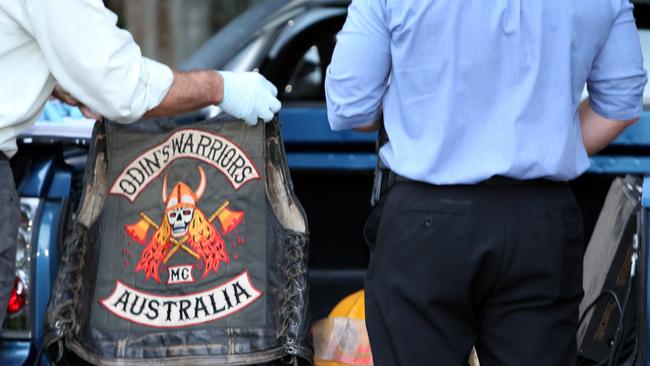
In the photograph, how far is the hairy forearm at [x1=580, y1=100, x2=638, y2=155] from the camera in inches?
111

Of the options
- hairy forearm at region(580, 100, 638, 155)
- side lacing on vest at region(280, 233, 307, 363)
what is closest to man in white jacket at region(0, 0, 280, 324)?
side lacing on vest at region(280, 233, 307, 363)

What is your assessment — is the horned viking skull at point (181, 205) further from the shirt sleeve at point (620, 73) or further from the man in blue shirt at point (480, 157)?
the shirt sleeve at point (620, 73)

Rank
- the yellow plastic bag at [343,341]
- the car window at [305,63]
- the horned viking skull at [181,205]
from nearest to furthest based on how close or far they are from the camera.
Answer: the horned viking skull at [181,205]
the yellow plastic bag at [343,341]
the car window at [305,63]

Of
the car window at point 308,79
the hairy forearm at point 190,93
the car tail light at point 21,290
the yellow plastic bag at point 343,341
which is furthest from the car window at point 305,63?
the car tail light at point 21,290

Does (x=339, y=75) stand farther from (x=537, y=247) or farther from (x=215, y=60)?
(x=215, y=60)

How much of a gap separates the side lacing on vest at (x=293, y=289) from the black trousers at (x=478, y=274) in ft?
1.24

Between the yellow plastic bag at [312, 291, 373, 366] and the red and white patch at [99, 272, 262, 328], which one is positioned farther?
the yellow plastic bag at [312, 291, 373, 366]

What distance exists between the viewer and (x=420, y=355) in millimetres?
2664

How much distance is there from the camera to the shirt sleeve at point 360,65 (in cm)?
262

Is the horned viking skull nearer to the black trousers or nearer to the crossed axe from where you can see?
the crossed axe

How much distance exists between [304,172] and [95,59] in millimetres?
1275

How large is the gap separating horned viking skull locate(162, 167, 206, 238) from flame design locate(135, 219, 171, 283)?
2 cm

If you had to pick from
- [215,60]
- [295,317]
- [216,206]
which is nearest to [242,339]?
[295,317]

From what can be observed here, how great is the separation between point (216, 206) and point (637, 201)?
109 cm
